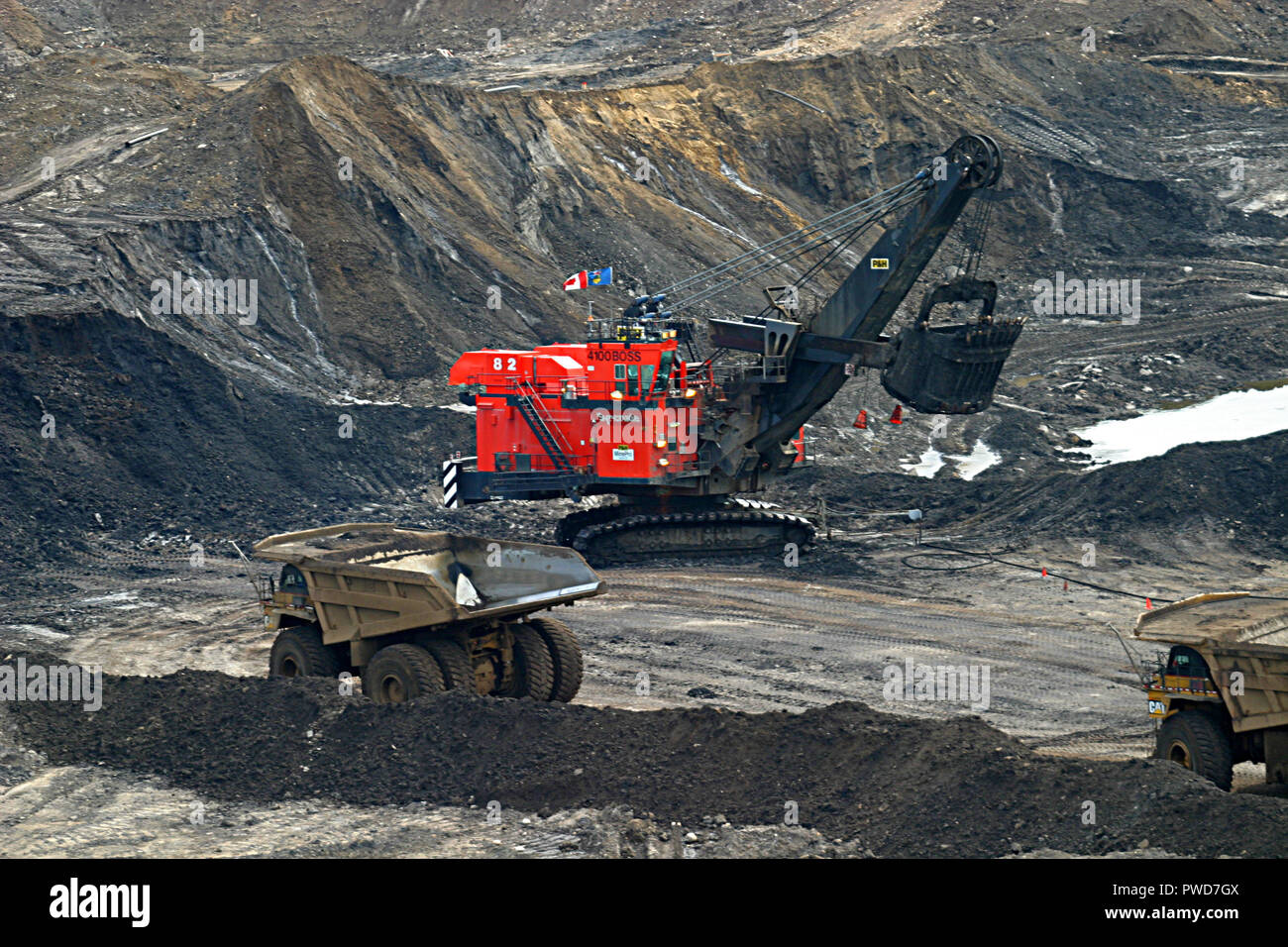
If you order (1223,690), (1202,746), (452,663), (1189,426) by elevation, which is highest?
(1189,426)

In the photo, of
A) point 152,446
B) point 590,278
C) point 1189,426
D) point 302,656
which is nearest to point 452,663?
point 302,656

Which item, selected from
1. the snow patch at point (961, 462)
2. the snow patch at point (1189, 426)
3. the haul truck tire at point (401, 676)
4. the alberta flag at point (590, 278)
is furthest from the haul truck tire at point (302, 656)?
the snow patch at point (1189, 426)

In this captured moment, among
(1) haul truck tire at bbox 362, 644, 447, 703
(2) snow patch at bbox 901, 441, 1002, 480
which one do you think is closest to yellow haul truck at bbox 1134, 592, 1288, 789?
(1) haul truck tire at bbox 362, 644, 447, 703

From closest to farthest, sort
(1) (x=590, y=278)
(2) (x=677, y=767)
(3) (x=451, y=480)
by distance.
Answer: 1. (2) (x=677, y=767)
2. (1) (x=590, y=278)
3. (3) (x=451, y=480)

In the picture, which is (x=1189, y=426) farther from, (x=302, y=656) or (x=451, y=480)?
(x=302, y=656)

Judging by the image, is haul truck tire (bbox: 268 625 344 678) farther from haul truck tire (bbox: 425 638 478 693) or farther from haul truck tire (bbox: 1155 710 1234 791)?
haul truck tire (bbox: 1155 710 1234 791)

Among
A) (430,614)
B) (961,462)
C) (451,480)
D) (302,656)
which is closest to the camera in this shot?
(430,614)

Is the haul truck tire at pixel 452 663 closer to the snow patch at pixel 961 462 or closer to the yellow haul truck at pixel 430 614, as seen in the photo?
the yellow haul truck at pixel 430 614
